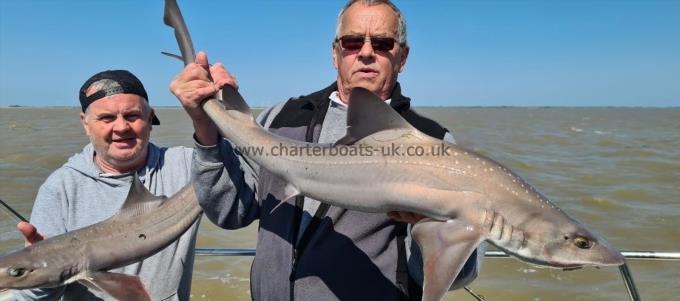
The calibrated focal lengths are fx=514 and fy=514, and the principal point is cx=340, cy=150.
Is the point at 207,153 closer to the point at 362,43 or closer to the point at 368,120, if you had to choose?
the point at 368,120

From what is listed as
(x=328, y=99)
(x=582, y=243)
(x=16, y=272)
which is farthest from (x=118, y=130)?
(x=582, y=243)

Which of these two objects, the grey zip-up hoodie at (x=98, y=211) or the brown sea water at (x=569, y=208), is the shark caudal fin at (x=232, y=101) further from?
the brown sea water at (x=569, y=208)

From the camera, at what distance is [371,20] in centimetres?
312

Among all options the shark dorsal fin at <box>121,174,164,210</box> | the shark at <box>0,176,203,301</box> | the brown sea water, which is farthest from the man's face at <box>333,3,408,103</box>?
the brown sea water

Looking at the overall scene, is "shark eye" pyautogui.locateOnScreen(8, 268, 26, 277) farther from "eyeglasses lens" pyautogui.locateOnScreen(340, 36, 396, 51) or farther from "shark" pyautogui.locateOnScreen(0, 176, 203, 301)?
"eyeglasses lens" pyautogui.locateOnScreen(340, 36, 396, 51)

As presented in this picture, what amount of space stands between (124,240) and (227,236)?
28.3 feet

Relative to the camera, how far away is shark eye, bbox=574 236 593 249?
2348 mm

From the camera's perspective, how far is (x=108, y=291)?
297 cm

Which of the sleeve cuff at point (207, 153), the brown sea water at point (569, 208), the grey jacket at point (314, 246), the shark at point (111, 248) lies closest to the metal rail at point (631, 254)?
the shark at point (111, 248)

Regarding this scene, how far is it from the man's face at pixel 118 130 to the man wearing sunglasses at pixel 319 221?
1.05m

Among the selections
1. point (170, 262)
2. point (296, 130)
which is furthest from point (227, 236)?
point (296, 130)

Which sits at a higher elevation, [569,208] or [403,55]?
[403,55]

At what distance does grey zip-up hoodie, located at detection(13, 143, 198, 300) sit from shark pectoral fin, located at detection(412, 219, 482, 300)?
1.83 meters

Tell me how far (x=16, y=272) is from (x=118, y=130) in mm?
1101
